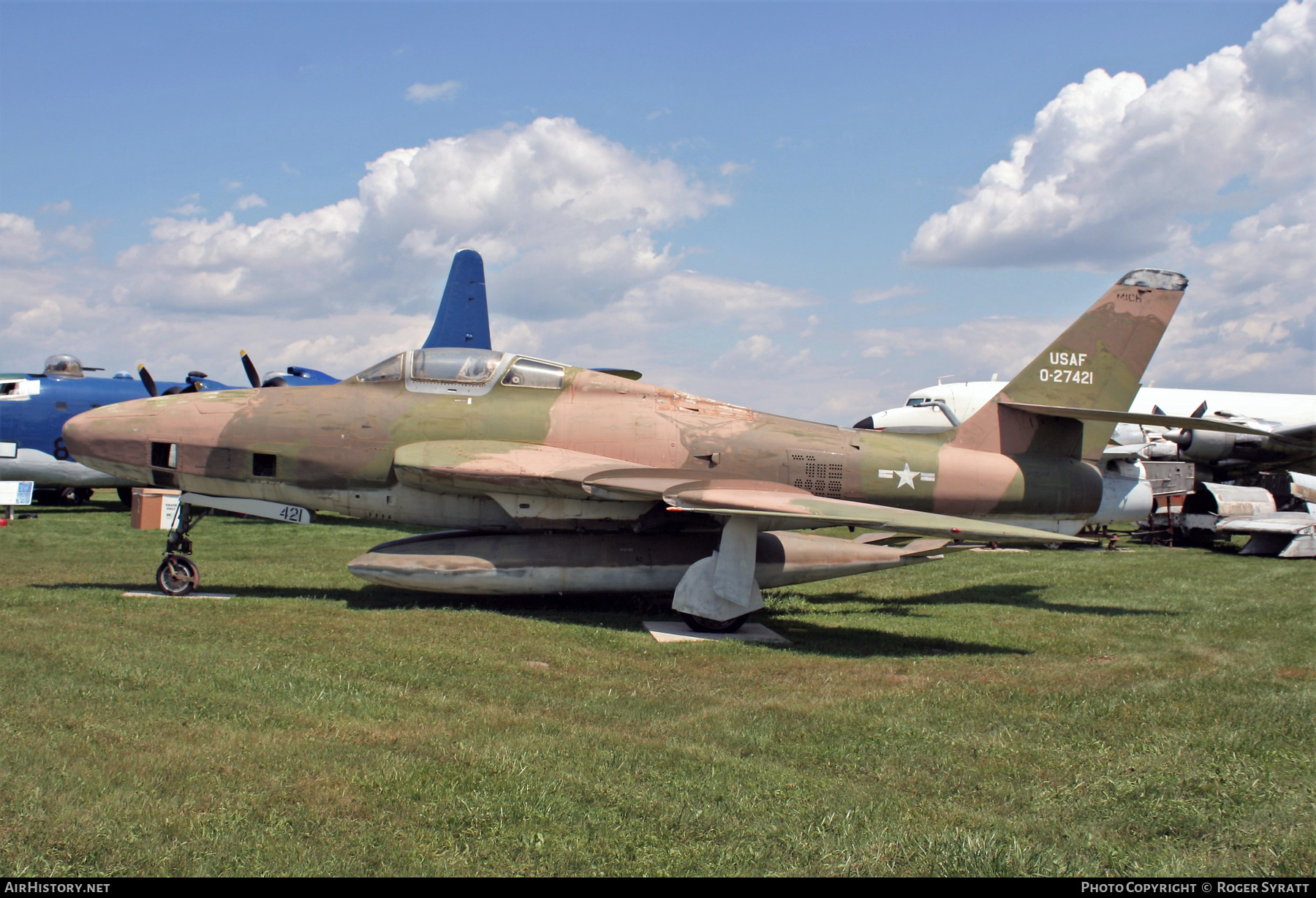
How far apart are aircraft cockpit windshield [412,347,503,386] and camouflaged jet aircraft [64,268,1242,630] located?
0.8 inches

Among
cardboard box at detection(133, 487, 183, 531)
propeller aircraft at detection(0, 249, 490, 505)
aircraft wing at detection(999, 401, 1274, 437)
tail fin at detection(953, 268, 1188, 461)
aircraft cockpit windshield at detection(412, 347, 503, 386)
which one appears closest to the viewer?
aircraft wing at detection(999, 401, 1274, 437)

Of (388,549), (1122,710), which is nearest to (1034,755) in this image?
(1122,710)

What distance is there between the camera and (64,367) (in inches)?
860

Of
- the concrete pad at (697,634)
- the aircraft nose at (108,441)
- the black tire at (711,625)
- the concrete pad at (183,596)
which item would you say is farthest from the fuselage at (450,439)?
the black tire at (711,625)

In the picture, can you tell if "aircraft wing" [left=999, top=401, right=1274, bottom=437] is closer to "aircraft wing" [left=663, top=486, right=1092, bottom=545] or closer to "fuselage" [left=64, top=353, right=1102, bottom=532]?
"fuselage" [left=64, top=353, right=1102, bottom=532]

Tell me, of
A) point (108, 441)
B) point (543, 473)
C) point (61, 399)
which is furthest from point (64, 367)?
point (543, 473)

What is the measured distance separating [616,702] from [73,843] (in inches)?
136

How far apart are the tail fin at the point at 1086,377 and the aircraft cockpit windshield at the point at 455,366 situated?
642 centimetres

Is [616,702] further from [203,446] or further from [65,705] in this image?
[203,446]

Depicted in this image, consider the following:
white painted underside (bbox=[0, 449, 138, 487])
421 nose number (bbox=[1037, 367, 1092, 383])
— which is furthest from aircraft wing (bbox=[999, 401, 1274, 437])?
white painted underside (bbox=[0, 449, 138, 487])

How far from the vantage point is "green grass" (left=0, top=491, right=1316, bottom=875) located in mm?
3721

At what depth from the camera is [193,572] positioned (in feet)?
33.4

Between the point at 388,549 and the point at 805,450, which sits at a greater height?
the point at 805,450

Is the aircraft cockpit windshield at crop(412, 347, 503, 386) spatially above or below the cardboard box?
above
